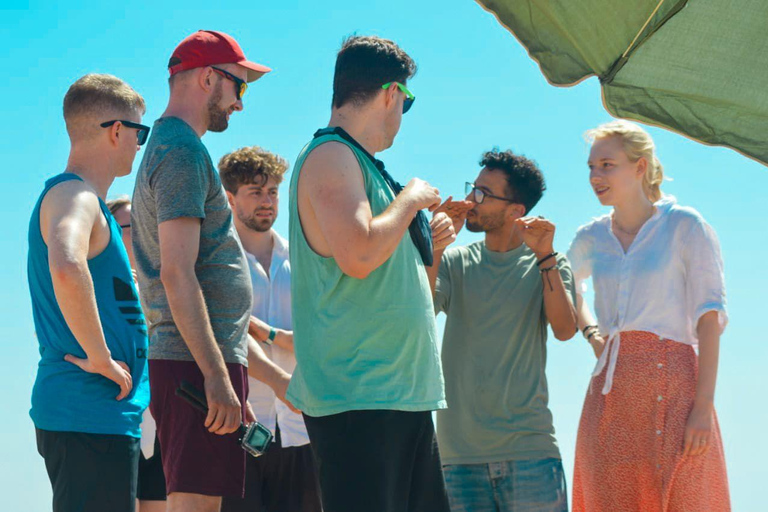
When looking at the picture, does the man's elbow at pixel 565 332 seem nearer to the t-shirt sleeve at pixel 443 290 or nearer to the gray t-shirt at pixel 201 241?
the t-shirt sleeve at pixel 443 290

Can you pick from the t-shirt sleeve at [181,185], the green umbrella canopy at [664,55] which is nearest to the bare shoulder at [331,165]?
the t-shirt sleeve at [181,185]

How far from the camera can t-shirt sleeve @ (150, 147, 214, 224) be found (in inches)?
134

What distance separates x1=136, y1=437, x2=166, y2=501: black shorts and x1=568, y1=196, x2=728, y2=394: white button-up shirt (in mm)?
2311

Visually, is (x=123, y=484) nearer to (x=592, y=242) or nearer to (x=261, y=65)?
(x=261, y=65)

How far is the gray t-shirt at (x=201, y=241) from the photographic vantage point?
135 inches

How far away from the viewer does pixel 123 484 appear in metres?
3.36

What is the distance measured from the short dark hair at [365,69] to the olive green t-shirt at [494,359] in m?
1.95

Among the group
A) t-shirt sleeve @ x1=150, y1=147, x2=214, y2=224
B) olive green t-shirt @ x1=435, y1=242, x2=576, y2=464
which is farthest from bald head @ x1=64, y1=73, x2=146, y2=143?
olive green t-shirt @ x1=435, y1=242, x2=576, y2=464

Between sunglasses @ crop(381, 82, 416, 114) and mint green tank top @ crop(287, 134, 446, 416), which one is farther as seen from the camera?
sunglasses @ crop(381, 82, 416, 114)

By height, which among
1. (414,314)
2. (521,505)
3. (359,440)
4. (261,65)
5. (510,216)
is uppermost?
(261,65)

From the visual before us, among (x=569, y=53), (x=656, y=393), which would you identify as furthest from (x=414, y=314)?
(x=656, y=393)

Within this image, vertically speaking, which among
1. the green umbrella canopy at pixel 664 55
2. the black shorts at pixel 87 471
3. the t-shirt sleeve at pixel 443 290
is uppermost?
the green umbrella canopy at pixel 664 55

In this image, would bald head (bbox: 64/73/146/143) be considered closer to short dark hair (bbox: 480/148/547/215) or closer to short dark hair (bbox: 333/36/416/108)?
short dark hair (bbox: 333/36/416/108)

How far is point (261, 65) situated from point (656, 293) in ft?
7.33
